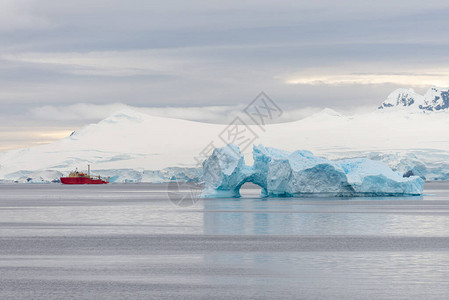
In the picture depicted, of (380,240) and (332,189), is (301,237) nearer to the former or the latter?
(380,240)

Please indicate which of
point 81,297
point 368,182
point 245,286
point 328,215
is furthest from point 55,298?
point 368,182

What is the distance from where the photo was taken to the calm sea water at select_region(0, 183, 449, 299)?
1930cm

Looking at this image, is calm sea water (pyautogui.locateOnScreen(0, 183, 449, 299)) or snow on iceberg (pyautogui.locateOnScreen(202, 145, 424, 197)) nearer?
calm sea water (pyautogui.locateOnScreen(0, 183, 449, 299))

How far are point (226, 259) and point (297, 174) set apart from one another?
4393 cm

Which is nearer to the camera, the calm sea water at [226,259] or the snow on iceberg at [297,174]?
the calm sea water at [226,259]

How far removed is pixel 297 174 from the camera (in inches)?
2736

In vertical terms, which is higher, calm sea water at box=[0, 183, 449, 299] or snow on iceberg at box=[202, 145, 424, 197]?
snow on iceberg at box=[202, 145, 424, 197]

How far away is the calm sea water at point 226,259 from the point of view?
19297mm

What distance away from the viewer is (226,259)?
26062mm

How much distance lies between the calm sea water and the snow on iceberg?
23247 millimetres

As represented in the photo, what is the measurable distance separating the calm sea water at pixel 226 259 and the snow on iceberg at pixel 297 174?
76.3 feet

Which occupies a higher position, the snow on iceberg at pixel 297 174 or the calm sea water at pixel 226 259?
the snow on iceberg at pixel 297 174

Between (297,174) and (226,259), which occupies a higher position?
(297,174)

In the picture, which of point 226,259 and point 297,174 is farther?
point 297,174
